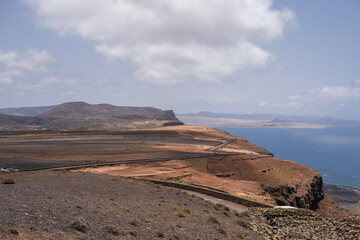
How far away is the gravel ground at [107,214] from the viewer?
13242mm

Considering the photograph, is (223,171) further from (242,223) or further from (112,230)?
(112,230)

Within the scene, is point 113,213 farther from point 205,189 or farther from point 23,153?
point 23,153

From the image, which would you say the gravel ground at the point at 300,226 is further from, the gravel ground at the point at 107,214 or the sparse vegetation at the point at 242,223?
the gravel ground at the point at 107,214

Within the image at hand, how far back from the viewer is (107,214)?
1702 cm

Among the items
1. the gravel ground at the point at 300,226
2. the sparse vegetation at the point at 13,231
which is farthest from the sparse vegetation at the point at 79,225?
the gravel ground at the point at 300,226

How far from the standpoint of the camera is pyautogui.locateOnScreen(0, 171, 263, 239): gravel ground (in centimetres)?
1324

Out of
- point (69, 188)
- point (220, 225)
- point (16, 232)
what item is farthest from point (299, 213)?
point (16, 232)

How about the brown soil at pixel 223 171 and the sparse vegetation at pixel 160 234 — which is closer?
the sparse vegetation at pixel 160 234

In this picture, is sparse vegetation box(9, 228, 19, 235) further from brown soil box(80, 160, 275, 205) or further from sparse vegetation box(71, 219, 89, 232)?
brown soil box(80, 160, 275, 205)

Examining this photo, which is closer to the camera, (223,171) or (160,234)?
(160,234)

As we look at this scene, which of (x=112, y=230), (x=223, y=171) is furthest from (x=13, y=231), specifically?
(x=223, y=171)

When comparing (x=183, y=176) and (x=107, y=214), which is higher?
(x=107, y=214)

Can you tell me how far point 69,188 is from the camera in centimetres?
2355

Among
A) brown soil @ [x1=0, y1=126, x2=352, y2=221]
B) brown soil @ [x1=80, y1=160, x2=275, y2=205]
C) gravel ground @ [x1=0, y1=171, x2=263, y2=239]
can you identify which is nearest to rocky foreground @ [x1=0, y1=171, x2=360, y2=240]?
gravel ground @ [x1=0, y1=171, x2=263, y2=239]
